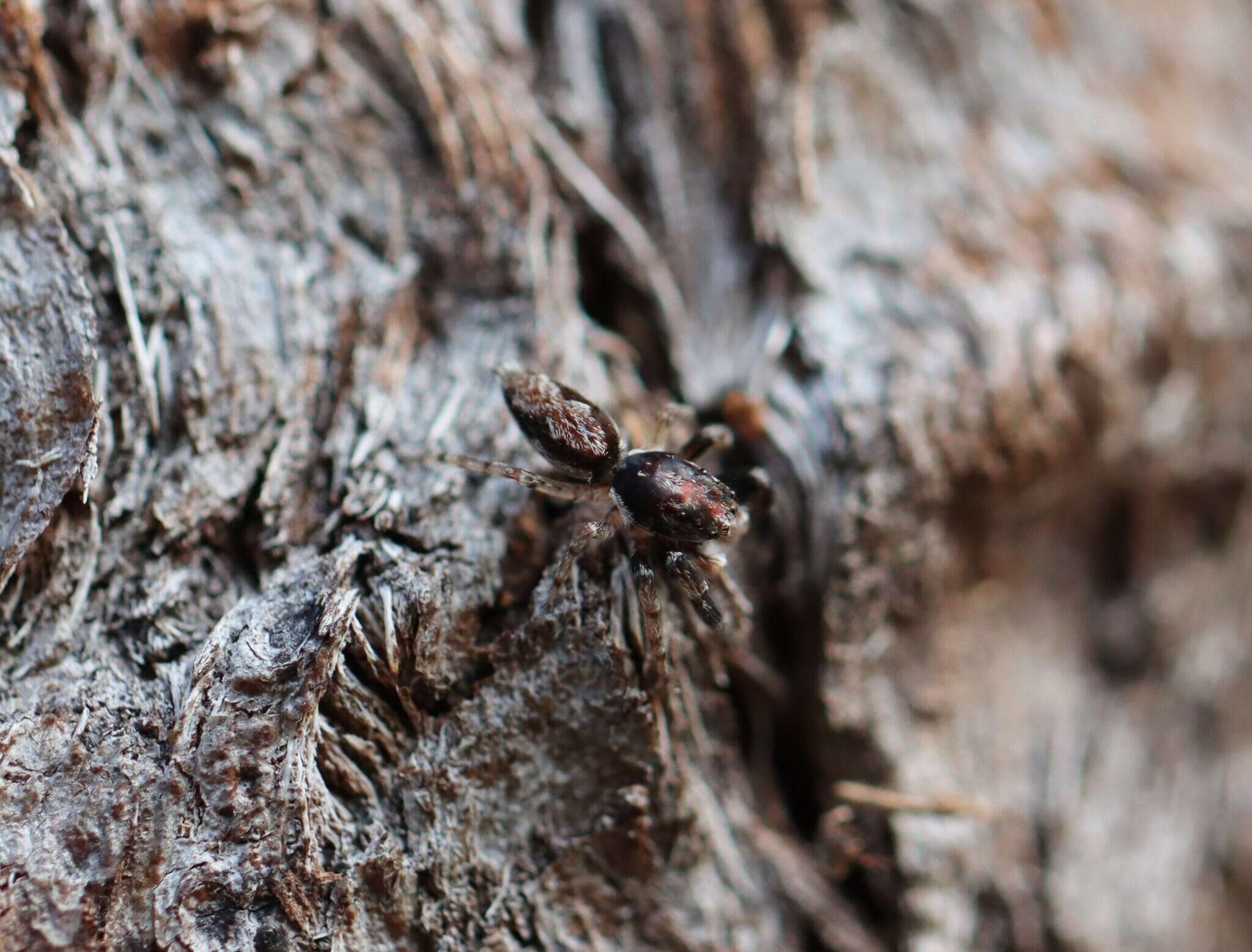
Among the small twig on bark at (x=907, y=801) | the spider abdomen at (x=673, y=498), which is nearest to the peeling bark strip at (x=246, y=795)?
the spider abdomen at (x=673, y=498)

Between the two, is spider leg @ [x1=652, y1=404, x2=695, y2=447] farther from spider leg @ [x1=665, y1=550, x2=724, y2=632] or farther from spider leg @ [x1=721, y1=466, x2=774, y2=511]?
spider leg @ [x1=665, y1=550, x2=724, y2=632]

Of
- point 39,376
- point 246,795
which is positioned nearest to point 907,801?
point 246,795

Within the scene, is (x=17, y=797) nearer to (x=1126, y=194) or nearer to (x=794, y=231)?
(x=794, y=231)

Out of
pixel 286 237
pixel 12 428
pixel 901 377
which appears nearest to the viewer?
pixel 12 428

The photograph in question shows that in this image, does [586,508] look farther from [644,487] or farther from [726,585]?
[726,585]

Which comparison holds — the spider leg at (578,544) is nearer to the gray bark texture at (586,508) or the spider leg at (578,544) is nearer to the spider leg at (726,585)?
the gray bark texture at (586,508)

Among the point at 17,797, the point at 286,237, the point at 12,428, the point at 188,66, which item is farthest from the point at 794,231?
the point at 17,797
